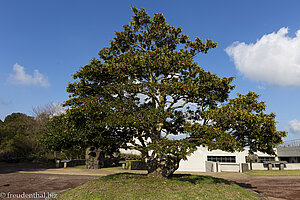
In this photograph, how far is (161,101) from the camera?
47.0ft

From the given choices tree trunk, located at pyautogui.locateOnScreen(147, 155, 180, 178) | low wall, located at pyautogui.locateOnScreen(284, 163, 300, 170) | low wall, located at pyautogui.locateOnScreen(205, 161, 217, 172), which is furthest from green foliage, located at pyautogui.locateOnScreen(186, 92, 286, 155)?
low wall, located at pyautogui.locateOnScreen(284, 163, 300, 170)

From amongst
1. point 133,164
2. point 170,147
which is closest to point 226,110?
point 170,147

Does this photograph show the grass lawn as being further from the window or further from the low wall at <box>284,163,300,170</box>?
the low wall at <box>284,163,300,170</box>

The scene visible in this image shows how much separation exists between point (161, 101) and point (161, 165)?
4501mm

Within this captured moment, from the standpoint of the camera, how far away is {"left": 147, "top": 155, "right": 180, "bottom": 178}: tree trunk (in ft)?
48.0

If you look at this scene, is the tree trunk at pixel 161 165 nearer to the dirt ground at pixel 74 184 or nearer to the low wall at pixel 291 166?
the dirt ground at pixel 74 184

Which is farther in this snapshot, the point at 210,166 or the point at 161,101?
the point at 210,166

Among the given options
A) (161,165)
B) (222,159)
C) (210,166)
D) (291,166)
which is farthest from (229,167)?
(161,165)

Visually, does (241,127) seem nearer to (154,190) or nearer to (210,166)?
(154,190)

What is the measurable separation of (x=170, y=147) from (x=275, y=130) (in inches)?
232

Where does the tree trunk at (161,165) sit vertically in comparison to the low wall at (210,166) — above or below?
above

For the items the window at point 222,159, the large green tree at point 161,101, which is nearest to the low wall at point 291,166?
the window at point 222,159

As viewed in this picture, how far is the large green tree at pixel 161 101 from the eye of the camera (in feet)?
37.3

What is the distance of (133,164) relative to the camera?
35.0m
